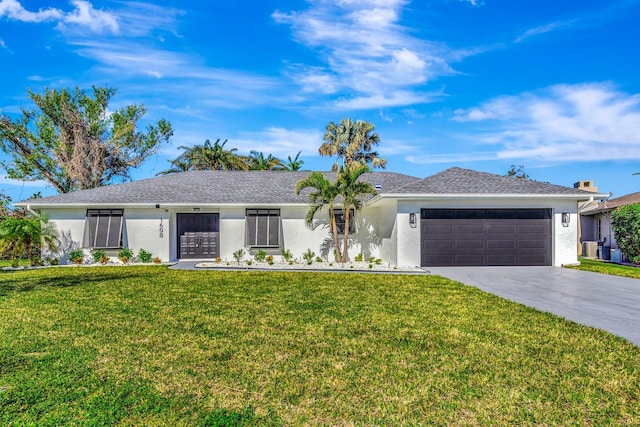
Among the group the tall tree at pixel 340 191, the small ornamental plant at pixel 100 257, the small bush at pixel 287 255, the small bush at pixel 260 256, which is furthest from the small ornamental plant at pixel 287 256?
the small ornamental plant at pixel 100 257

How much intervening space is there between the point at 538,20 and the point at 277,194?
13011 mm

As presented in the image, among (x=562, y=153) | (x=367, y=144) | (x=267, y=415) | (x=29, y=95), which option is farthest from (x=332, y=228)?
(x=29, y=95)

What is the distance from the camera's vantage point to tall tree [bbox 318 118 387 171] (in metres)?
31.1

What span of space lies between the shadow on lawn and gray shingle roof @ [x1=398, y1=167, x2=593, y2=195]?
1001 centimetres

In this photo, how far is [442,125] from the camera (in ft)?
80.4

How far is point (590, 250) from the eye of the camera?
2152cm

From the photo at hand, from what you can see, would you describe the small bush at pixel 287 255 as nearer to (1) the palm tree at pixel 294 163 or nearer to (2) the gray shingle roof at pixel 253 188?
(2) the gray shingle roof at pixel 253 188

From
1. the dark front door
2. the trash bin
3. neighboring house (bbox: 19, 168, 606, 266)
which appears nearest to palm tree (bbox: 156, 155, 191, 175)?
neighboring house (bbox: 19, 168, 606, 266)

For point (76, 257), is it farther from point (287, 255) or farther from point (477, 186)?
point (477, 186)

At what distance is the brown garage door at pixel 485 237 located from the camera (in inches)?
584

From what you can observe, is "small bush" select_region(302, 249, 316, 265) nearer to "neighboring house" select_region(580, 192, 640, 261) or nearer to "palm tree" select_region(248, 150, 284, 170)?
"neighboring house" select_region(580, 192, 640, 261)

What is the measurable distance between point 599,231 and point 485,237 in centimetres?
1181

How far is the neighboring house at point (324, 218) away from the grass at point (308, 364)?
687 cm

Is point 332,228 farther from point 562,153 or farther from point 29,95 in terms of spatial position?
point 29,95
